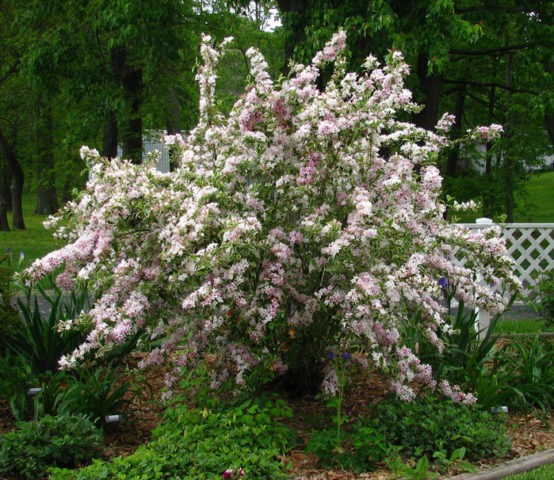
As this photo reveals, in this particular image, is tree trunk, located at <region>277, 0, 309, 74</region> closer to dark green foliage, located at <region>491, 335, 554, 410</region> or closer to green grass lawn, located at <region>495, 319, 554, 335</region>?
green grass lawn, located at <region>495, 319, 554, 335</region>

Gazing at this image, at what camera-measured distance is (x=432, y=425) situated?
184 inches

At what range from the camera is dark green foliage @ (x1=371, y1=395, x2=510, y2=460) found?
4641mm

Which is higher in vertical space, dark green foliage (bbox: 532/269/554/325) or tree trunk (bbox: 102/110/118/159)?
tree trunk (bbox: 102/110/118/159)

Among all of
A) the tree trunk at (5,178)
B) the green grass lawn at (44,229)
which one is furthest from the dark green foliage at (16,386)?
the tree trunk at (5,178)

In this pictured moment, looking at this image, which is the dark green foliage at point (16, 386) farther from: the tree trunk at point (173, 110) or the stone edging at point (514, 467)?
the tree trunk at point (173, 110)

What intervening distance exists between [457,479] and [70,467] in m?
2.30

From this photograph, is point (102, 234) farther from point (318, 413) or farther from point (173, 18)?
point (173, 18)

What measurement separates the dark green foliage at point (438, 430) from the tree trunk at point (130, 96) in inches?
522

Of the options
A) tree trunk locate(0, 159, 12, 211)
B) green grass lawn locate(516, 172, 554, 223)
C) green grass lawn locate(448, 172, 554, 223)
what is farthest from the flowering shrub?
tree trunk locate(0, 159, 12, 211)

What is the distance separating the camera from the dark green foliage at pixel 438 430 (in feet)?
15.2

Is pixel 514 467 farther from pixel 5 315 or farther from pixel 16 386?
pixel 5 315

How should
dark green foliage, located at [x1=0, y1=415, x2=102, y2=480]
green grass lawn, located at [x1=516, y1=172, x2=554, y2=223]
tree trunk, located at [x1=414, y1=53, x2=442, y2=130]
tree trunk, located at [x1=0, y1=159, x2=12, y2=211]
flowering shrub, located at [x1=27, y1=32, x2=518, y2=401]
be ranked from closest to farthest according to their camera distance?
dark green foliage, located at [x1=0, y1=415, x2=102, y2=480], flowering shrub, located at [x1=27, y1=32, x2=518, y2=401], tree trunk, located at [x1=414, y1=53, x2=442, y2=130], green grass lawn, located at [x1=516, y1=172, x2=554, y2=223], tree trunk, located at [x1=0, y1=159, x2=12, y2=211]

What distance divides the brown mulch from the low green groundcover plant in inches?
8.3

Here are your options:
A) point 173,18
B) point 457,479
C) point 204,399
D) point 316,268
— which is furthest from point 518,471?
point 173,18
